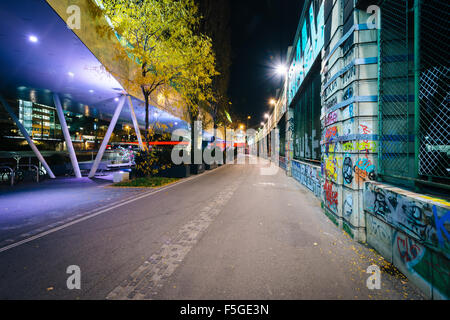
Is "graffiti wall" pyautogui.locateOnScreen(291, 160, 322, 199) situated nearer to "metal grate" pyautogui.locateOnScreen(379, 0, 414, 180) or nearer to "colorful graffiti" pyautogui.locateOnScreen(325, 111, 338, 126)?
"colorful graffiti" pyautogui.locateOnScreen(325, 111, 338, 126)

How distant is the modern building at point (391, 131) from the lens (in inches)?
99.7

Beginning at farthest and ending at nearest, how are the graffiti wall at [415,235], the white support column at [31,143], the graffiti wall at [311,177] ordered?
1. the white support column at [31,143]
2. the graffiti wall at [311,177]
3. the graffiti wall at [415,235]

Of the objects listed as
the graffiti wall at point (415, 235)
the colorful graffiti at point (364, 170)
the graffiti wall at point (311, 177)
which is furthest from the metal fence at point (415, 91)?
the graffiti wall at point (311, 177)

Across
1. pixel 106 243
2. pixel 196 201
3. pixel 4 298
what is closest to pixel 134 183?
pixel 196 201

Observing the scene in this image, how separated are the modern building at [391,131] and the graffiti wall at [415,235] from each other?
0.01 metres

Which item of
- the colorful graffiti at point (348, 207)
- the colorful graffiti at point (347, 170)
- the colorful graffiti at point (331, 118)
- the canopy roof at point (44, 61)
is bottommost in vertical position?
the colorful graffiti at point (348, 207)

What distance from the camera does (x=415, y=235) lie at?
8.30 ft

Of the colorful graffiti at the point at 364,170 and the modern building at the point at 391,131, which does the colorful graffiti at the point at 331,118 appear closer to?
the modern building at the point at 391,131

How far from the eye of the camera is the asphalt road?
2436mm

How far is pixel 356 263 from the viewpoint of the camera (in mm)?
3092

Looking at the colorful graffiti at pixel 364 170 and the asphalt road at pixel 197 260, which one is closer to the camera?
the asphalt road at pixel 197 260

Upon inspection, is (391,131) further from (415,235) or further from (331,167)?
(415,235)

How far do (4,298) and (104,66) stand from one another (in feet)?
29.2

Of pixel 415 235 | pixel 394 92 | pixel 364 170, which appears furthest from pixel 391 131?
pixel 415 235
